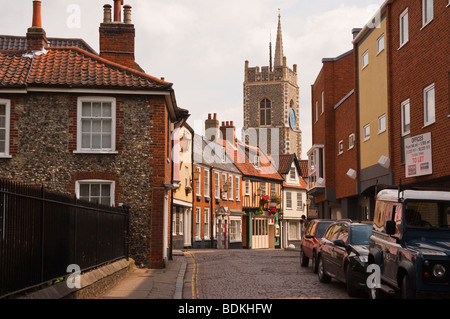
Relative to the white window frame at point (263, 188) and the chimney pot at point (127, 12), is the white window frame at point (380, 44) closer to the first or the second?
the chimney pot at point (127, 12)

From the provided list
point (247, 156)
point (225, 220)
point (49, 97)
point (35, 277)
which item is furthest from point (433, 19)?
point (247, 156)

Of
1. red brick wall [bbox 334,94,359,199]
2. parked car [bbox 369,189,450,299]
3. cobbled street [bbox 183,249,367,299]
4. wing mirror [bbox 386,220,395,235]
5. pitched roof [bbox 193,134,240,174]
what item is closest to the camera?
parked car [bbox 369,189,450,299]

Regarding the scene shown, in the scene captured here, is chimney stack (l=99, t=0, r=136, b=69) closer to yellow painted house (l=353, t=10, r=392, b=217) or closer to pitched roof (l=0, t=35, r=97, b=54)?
yellow painted house (l=353, t=10, r=392, b=217)

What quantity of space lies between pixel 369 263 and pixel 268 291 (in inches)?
116

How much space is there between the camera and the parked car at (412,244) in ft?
29.7

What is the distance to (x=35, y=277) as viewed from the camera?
960cm

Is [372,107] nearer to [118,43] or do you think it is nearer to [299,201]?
[118,43]

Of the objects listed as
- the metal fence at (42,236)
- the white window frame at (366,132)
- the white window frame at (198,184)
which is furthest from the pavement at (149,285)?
the white window frame at (198,184)

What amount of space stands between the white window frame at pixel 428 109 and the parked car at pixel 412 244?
826 cm

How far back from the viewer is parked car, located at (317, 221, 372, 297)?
12.8m

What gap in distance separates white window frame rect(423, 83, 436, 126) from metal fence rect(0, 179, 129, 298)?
10326mm

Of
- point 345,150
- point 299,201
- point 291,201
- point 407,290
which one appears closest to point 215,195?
point 345,150

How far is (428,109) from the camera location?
19641 mm

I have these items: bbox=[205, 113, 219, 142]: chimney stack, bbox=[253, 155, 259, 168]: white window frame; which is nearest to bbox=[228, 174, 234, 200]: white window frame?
bbox=[205, 113, 219, 142]: chimney stack
